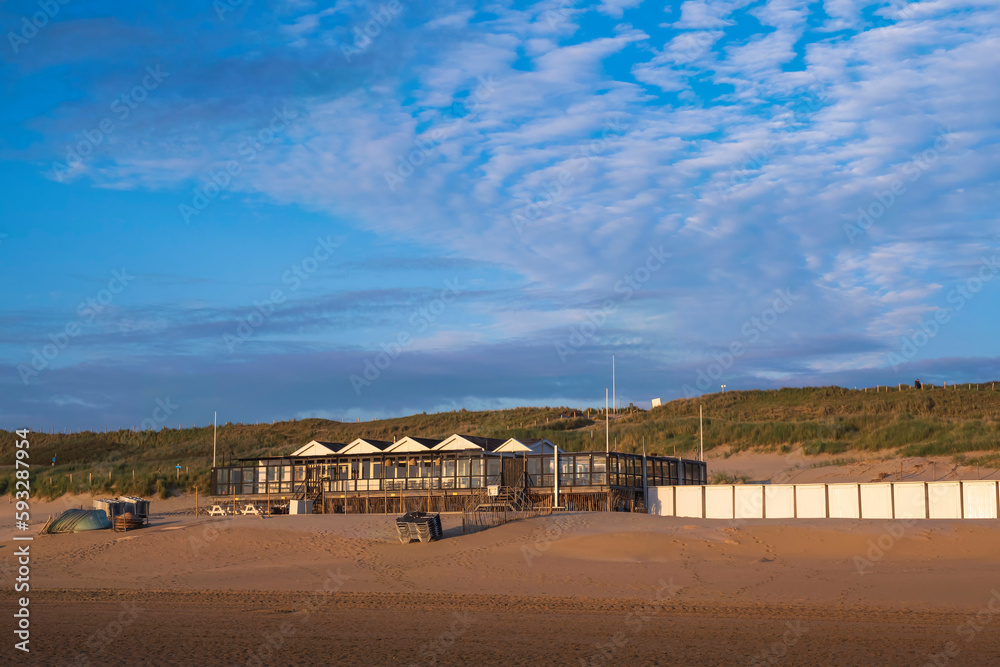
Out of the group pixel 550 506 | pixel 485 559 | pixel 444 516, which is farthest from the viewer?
pixel 550 506

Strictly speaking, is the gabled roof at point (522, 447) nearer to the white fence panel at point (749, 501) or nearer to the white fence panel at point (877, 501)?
the white fence panel at point (749, 501)

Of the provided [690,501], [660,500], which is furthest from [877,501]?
[660,500]

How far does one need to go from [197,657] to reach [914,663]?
398 inches

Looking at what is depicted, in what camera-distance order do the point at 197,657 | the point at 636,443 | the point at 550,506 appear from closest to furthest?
the point at 197,657 → the point at 550,506 → the point at 636,443

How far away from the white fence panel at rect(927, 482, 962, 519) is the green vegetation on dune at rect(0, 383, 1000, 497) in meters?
10.6

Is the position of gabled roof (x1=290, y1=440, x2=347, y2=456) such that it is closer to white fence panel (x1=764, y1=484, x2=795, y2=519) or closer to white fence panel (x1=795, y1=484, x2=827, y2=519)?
white fence panel (x1=764, y1=484, x2=795, y2=519)

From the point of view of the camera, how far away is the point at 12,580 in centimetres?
2420

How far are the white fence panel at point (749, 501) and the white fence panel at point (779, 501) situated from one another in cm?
20

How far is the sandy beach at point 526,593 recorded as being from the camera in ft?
46.2

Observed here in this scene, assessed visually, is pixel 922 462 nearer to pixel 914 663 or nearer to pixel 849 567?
pixel 849 567

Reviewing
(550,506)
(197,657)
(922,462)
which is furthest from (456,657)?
(922,462)

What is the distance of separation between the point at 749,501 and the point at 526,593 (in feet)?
50.4

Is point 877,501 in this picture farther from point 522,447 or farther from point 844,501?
point 522,447

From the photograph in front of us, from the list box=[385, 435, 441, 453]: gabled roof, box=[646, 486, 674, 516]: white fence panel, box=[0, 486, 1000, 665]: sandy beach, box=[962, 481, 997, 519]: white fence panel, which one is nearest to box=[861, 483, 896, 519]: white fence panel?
box=[962, 481, 997, 519]: white fence panel
